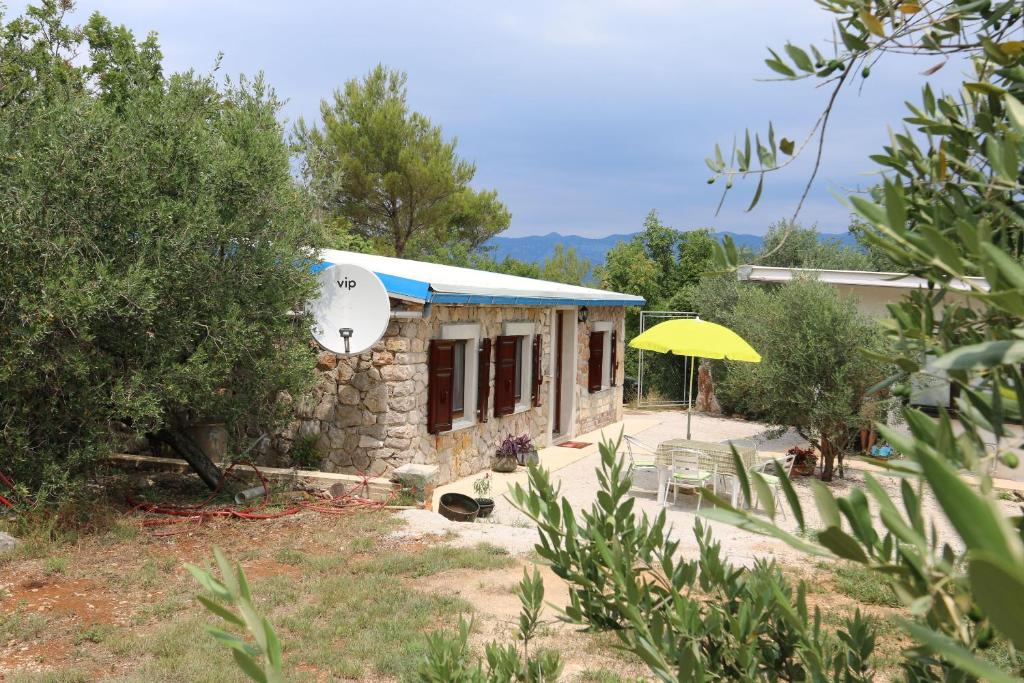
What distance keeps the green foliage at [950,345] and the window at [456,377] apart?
802cm

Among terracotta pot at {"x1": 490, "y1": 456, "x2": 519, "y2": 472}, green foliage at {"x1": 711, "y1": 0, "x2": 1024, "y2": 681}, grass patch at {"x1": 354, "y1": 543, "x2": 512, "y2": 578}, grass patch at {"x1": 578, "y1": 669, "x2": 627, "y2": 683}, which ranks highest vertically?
green foliage at {"x1": 711, "y1": 0, "x2": 1024, "y2": 681}

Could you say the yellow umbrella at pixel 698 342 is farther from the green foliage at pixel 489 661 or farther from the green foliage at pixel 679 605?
the green foliage at pixel 679 605

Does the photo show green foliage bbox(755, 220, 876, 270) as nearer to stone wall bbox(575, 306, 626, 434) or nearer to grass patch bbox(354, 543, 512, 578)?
stone wall bbox(575, 306, 626, 434)

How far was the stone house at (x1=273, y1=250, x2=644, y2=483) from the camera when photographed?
30.2 ft

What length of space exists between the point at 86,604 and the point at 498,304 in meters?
6.48

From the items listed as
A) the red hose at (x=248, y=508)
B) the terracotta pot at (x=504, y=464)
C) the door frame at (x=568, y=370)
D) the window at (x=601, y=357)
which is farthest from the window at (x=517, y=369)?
the red hose at (x=248, y=508)

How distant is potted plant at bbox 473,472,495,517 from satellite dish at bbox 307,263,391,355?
6.63 ft

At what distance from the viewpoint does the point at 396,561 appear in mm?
6473

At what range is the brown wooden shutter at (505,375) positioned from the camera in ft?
37.2

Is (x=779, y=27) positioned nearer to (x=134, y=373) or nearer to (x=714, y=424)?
(x=134, y=373)

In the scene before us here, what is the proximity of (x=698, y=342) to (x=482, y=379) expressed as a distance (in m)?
2.80

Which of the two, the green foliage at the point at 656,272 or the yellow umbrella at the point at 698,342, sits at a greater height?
the green foliage at the point at 656,272

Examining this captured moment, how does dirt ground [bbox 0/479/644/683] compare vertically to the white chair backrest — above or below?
below

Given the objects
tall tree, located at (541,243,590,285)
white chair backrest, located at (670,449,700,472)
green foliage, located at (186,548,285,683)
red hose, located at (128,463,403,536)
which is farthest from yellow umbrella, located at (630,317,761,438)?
tall tree, located at (541,243,590,285)
